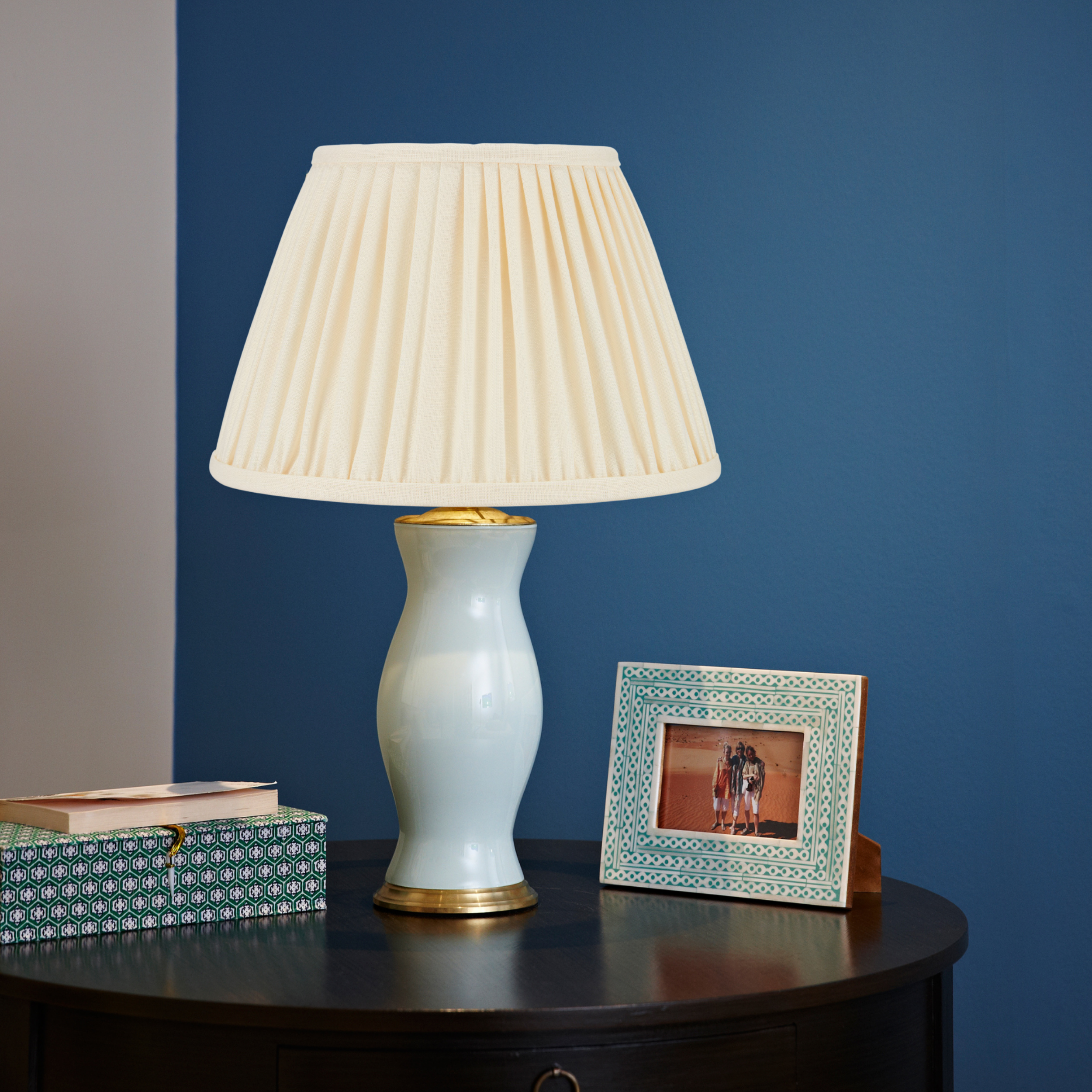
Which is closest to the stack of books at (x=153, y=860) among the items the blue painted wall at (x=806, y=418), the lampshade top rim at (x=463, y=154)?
the lampshade top rim at (x=463, y=154)

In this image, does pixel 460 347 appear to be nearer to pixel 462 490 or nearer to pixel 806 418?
pixel 462 490

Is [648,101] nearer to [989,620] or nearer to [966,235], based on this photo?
[966,235]

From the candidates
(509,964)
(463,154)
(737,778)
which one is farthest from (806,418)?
(509,964)

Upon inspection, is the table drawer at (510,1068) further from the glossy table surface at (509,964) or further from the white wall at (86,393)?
the white wall at (86,393)

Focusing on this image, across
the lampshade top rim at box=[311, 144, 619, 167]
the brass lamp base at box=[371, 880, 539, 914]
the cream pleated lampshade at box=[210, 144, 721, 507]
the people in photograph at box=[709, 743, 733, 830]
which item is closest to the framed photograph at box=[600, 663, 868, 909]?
the people in photograph at box=[709, 743, 733, 830]

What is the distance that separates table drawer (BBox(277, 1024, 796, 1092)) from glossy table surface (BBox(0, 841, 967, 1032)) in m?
0.02

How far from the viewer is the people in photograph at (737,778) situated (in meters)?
1.07

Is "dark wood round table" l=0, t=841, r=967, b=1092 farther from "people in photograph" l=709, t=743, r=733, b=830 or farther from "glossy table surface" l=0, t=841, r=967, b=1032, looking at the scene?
"people in photograph" l=709, t=743, r=733, b=830

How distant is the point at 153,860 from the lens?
0.94 metres

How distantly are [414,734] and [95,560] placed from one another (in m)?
0.78

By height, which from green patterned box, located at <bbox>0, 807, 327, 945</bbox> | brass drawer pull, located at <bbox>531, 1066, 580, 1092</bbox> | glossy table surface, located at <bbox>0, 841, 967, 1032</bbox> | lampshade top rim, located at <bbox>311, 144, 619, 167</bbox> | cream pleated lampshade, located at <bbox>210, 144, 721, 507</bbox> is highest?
lampshade top rim, located at <bbox>311, 144, 619, 167</bbox>

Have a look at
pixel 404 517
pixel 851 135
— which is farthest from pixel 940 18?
pixel 404 517

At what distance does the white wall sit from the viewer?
1453 mm

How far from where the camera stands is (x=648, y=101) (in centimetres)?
158
